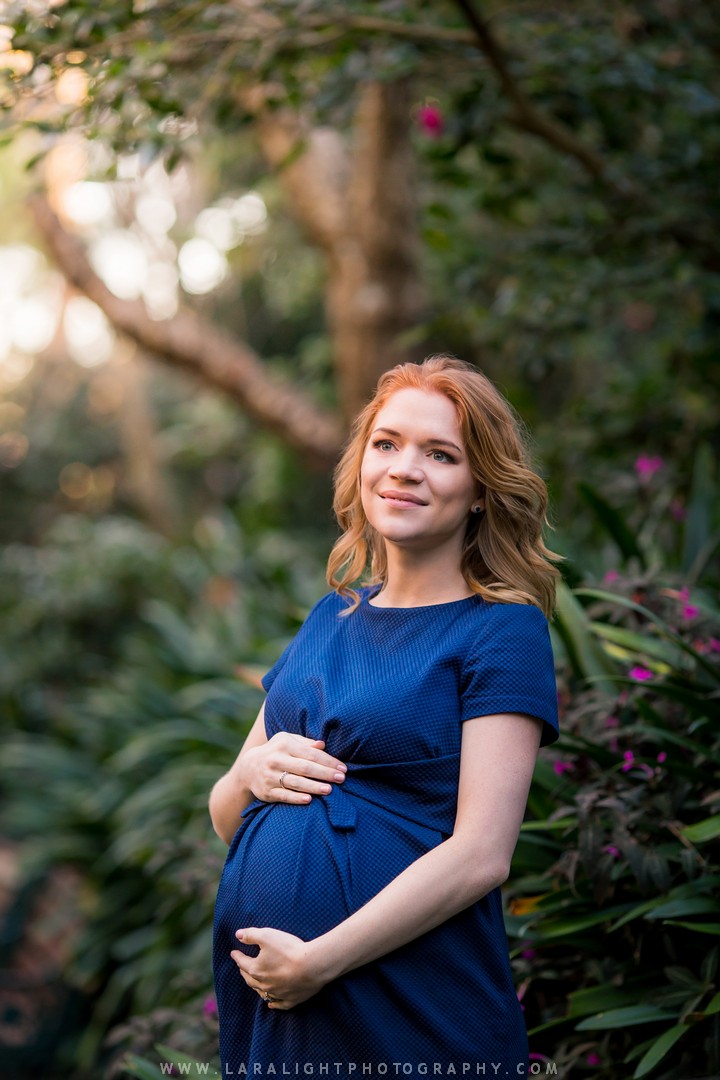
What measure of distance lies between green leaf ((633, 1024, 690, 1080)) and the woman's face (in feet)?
3.88

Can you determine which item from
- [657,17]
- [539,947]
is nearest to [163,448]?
[657,17]

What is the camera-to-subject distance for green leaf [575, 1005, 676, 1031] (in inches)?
88.9

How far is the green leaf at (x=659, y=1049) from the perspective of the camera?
83.0 inches

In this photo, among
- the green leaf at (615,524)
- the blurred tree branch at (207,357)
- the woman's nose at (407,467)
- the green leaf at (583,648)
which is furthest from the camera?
the blurred tree branch at (207,357)

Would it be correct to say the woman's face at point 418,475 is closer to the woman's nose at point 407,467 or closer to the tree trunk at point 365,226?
the woman's nose at point 407,467

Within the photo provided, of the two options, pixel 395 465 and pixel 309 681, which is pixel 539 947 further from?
pixel 395 465

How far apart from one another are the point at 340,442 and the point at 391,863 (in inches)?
195

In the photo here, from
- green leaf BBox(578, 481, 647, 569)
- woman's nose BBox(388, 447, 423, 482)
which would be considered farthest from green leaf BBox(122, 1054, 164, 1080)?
green leaf BBox(578, 481, 647, 569)

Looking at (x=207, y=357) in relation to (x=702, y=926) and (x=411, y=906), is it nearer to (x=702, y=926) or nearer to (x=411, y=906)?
(x=702, y=926)

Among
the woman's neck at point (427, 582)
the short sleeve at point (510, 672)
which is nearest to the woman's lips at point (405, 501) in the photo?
the woman's neck at point (427, 582)

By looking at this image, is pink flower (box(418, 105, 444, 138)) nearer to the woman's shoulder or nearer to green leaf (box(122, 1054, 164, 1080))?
the woman's shoulder

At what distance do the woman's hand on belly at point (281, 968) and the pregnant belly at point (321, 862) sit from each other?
4cm

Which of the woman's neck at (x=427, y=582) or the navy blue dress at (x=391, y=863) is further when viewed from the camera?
the woman's neck at (x=427, y=582)

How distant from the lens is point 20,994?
15.9 feet
